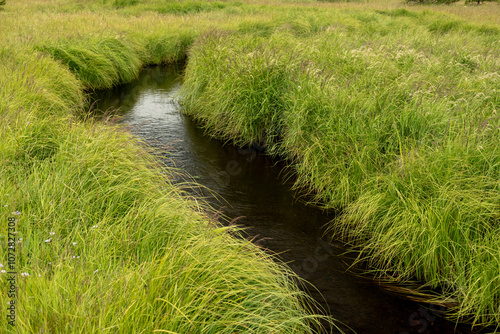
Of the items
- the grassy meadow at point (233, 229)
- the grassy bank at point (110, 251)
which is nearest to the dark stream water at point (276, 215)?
the grassy meadow at point (233, 229)

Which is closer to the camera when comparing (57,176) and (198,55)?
(57,176)

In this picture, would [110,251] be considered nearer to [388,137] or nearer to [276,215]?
[276,215]

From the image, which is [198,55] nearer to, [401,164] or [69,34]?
[69,34]

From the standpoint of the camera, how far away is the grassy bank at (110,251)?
2.04m

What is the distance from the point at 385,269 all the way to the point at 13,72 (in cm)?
660

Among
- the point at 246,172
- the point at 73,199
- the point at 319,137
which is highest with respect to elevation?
the point at 73,199

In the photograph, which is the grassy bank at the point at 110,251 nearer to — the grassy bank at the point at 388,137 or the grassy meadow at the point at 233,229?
the grassy meadow at the point at 233,229

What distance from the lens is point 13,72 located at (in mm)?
6441

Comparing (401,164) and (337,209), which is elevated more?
(401,164)

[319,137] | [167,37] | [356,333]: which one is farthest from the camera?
[167,37]

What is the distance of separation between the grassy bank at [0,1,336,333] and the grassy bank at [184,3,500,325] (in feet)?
4.58

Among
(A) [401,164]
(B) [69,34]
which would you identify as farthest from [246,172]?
(B) [69,34]

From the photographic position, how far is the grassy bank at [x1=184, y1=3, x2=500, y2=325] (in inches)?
145

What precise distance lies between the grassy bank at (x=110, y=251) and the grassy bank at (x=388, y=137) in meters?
1.39
